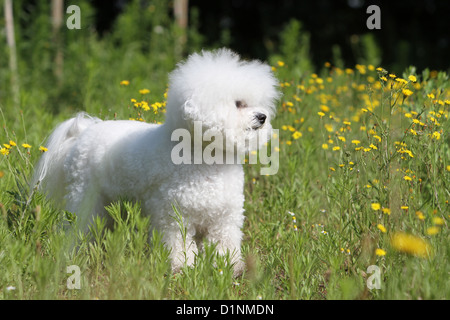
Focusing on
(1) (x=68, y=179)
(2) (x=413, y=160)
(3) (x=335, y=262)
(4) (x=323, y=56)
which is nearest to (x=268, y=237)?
(3) (x=335, y=262)

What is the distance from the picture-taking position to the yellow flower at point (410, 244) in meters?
2.71

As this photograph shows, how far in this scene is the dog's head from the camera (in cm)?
308

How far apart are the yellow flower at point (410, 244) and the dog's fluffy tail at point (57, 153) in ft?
7.76

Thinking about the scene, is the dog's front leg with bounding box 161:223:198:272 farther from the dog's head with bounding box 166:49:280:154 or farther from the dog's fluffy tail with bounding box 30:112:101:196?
the dog's fluffy tail with bounding box 30:112:101:196

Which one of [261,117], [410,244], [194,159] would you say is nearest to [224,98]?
[261,117]

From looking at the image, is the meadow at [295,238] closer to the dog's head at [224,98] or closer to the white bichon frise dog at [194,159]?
the white bichon frise dog at [194,159]

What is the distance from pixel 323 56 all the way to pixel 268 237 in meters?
11.4

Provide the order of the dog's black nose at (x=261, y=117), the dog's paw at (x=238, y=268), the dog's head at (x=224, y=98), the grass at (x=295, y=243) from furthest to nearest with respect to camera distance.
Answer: the dog's paw at (x=238, y=268), the dog's black nose at (x=261, y=117), the dog's head at (x=224, y=98), the grass at (x=295, y=243)

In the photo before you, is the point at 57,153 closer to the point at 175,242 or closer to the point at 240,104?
the point at 175,242

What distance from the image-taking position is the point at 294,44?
25.9 ft

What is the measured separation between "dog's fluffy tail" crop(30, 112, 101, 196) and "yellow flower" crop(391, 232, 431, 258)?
2.36 meters

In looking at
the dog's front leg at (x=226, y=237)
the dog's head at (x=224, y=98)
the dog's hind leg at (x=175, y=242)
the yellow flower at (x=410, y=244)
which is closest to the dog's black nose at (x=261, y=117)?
the dog's head at (x=224, y=98)

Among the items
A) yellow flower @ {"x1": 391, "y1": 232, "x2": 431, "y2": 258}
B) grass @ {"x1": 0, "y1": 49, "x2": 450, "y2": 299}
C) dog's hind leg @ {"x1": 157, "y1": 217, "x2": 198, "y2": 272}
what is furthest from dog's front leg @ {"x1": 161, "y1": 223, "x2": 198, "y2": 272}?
yellow flower @ {"x1": 391, "y1": 232, "x2": 431, "y2": 258}

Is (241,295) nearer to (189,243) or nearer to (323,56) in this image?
(189,243)
